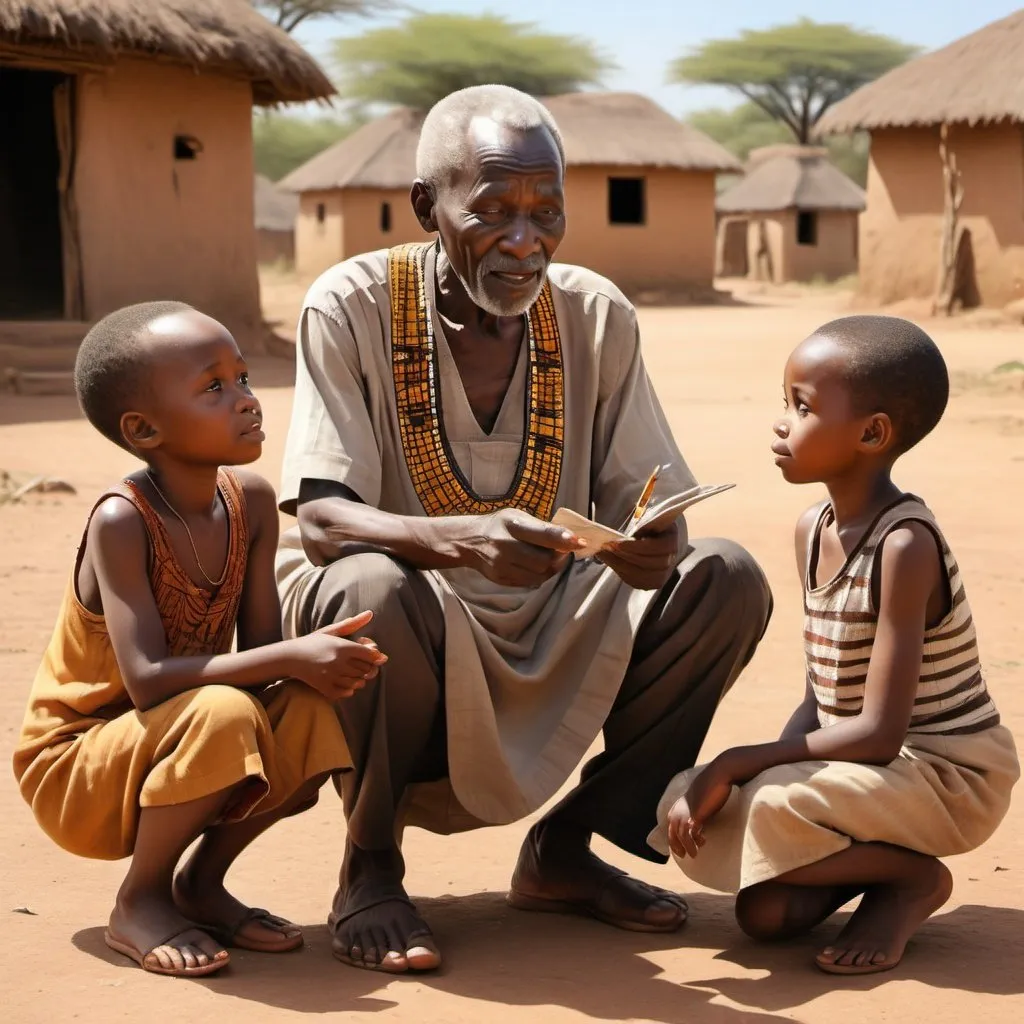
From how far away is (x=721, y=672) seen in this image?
3146 millimetres

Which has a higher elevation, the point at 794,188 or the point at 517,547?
the point at 794,188

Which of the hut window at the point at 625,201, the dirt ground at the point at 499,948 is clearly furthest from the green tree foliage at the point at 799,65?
the dirt ground at the point at 499,948

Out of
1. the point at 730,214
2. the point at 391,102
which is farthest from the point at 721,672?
the point at 391,102

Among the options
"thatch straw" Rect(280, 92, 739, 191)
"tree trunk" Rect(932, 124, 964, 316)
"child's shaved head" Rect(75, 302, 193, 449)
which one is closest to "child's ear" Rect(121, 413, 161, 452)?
"child's shaved head" Rect(75, 302, 193, 449)

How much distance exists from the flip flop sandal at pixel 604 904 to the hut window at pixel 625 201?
2547 cm

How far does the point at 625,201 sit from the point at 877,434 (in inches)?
1042

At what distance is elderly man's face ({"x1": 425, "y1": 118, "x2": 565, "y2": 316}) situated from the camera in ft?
10.3

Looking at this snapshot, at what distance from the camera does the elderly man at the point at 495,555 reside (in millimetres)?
2969

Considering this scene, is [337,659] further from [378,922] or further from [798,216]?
[798,216]

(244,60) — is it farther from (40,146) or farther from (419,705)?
(419,705)

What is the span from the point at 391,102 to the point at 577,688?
39633 millimetres

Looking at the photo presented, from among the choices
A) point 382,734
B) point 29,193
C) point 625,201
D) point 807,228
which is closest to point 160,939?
point 382,734

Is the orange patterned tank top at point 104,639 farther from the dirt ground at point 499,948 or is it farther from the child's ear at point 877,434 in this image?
the child's ear at point 877,434

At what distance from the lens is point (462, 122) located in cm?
322
